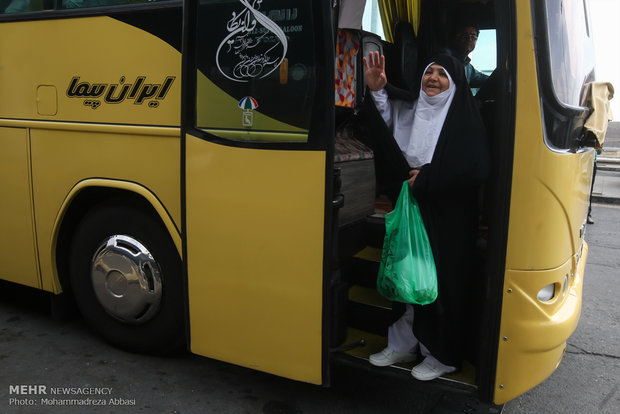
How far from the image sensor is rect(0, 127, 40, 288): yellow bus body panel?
3.74 meters

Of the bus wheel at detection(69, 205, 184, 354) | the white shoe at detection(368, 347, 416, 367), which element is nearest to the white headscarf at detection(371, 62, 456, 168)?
the white shoe at detection(368, 347, 416, 367)

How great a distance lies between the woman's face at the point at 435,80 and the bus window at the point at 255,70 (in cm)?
60

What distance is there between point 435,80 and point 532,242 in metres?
0.92

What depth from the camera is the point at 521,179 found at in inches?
94.6

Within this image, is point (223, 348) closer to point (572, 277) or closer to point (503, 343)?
point (503, 343)

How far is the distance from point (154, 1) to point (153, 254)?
152cm

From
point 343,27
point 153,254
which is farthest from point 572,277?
point 153,254

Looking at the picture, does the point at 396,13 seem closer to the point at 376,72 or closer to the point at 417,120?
the point at 376,72

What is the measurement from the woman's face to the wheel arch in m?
1.64

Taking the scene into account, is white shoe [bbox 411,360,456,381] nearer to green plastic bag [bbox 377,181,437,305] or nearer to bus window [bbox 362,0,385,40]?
green plastic bag [bbox 377,181,437,305]

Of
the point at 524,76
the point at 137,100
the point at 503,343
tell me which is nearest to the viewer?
the point at 524,76

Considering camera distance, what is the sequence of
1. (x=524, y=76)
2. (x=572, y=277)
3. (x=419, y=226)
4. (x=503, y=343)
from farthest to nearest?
(x=572, y=277) → (x=419, y=226) → (x=503, y=343) → (x=524, y=76)

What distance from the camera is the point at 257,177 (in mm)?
2744

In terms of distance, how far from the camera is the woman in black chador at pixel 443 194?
8.46ft
